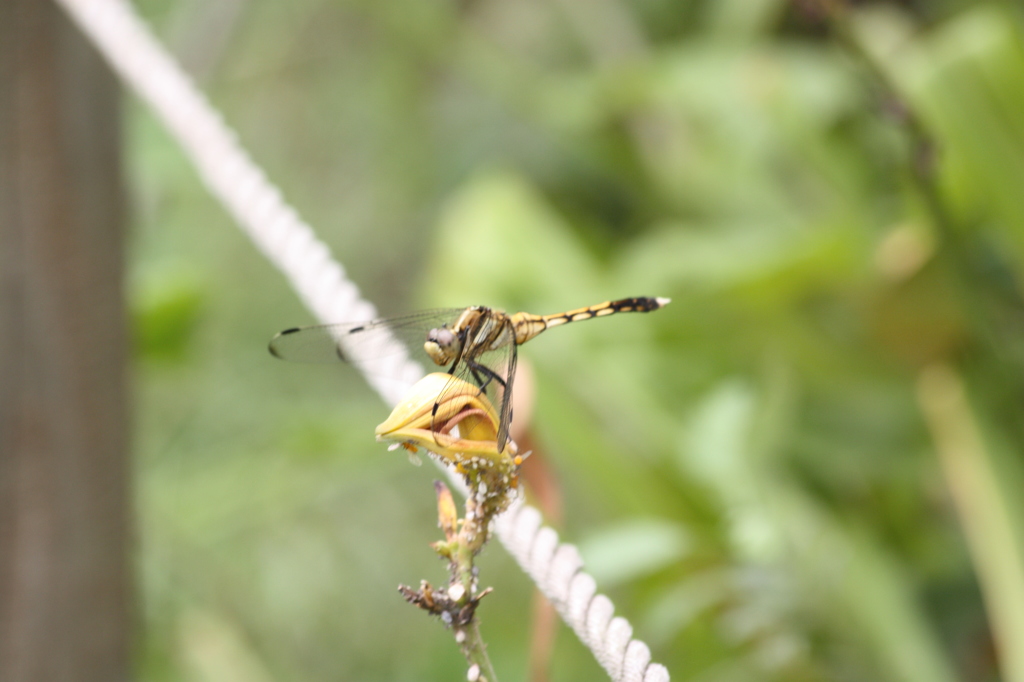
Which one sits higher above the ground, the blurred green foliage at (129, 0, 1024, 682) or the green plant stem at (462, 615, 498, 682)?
the blurred green foliage at (129, 0, 1024, 682)

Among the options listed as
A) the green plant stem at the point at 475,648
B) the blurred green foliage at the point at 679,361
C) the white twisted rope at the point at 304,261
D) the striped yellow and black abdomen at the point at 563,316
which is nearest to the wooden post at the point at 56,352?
the white twisted rope at the point at 304,261

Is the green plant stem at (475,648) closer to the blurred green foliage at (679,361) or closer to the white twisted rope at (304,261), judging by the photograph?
the white twisted rope at (304,261)

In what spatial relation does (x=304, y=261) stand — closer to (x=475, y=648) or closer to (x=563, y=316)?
(x=563, y=316)

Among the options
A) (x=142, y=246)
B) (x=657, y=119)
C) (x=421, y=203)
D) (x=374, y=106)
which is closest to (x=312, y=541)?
(x=142, y=246)

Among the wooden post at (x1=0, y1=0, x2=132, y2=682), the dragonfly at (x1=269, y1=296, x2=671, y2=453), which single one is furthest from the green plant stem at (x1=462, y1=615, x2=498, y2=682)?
the wooden post at (x1=0, y1=0, x2=132, y2=682)

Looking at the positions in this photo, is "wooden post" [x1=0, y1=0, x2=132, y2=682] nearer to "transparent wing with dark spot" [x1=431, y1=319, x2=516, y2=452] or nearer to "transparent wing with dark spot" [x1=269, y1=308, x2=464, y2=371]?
"transparent wing with dark spot" [x1=269, y1=308, x2=464, y2=371]

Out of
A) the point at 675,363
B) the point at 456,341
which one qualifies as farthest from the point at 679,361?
the point at 456,341
